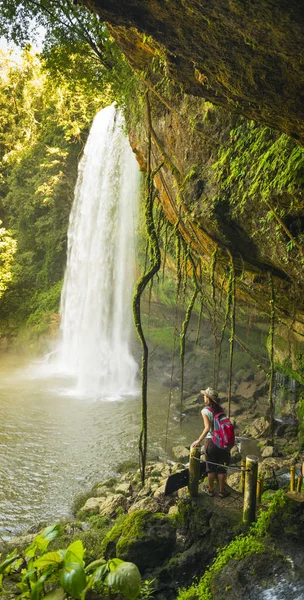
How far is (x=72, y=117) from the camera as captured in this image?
19031 mm

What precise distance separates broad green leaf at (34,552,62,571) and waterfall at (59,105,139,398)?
11760 mm

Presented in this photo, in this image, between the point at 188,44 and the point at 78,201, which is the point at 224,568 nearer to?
the point at 188,44

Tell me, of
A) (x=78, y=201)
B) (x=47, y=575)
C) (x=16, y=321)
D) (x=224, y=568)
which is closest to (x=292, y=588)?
(x=224, y=568)

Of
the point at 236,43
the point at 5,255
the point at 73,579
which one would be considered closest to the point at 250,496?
the point at 73,579

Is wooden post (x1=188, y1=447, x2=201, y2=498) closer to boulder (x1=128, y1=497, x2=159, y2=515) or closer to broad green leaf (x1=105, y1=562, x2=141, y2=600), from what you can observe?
boulder (x1=128, y1=497, x2=159, y2=515)

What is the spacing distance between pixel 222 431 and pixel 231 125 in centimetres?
396

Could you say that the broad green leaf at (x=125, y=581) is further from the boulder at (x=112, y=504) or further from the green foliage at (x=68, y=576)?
the boulder at (x=112, y=504)

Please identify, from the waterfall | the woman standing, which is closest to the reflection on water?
the waterfall

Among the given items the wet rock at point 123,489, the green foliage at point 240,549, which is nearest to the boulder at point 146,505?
the wet rock at point 123,489

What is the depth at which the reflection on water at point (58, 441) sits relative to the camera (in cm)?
704

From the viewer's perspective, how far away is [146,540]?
4.54m

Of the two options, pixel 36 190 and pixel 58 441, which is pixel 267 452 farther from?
pixel 36 190

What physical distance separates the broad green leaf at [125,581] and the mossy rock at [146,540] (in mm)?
1598

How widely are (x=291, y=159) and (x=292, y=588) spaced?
13.7ft
